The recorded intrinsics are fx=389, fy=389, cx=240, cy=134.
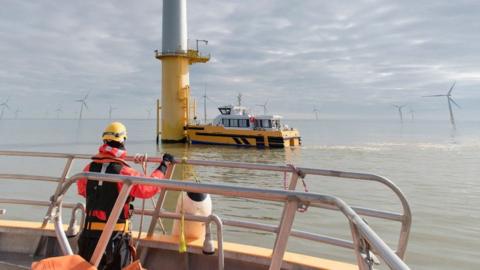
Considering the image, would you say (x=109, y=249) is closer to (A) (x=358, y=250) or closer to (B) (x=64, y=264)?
(B) (x=64, y=264)

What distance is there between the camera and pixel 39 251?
405 cm

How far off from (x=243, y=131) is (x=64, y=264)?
30.3 metres

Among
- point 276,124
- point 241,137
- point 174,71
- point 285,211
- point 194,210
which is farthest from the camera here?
point 174,71

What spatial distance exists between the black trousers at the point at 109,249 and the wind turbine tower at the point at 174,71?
3361cm

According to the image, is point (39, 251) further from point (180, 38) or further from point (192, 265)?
point (180, 38)

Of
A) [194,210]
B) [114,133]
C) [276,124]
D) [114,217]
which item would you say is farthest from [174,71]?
[114,217]

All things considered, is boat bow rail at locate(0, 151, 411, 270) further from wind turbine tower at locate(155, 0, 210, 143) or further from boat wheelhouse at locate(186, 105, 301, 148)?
wind turbine tower at locate(155, 0, 210, 143)

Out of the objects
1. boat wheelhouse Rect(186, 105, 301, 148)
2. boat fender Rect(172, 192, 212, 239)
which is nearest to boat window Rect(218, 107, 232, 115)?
boat wheelhouse Rect(186, 105, 301, 148)

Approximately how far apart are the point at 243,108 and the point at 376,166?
15.8 metres

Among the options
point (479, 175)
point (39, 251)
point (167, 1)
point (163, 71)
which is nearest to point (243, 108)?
point (163, 71)

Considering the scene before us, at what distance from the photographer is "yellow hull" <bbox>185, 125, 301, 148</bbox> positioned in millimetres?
31953

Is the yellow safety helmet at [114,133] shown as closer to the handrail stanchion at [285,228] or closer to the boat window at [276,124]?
the handrail stanchion at [285,228]

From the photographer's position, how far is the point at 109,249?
2959 millimetres

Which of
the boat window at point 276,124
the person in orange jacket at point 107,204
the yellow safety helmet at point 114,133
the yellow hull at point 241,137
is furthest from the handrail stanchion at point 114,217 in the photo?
the boat window at point 276,124
